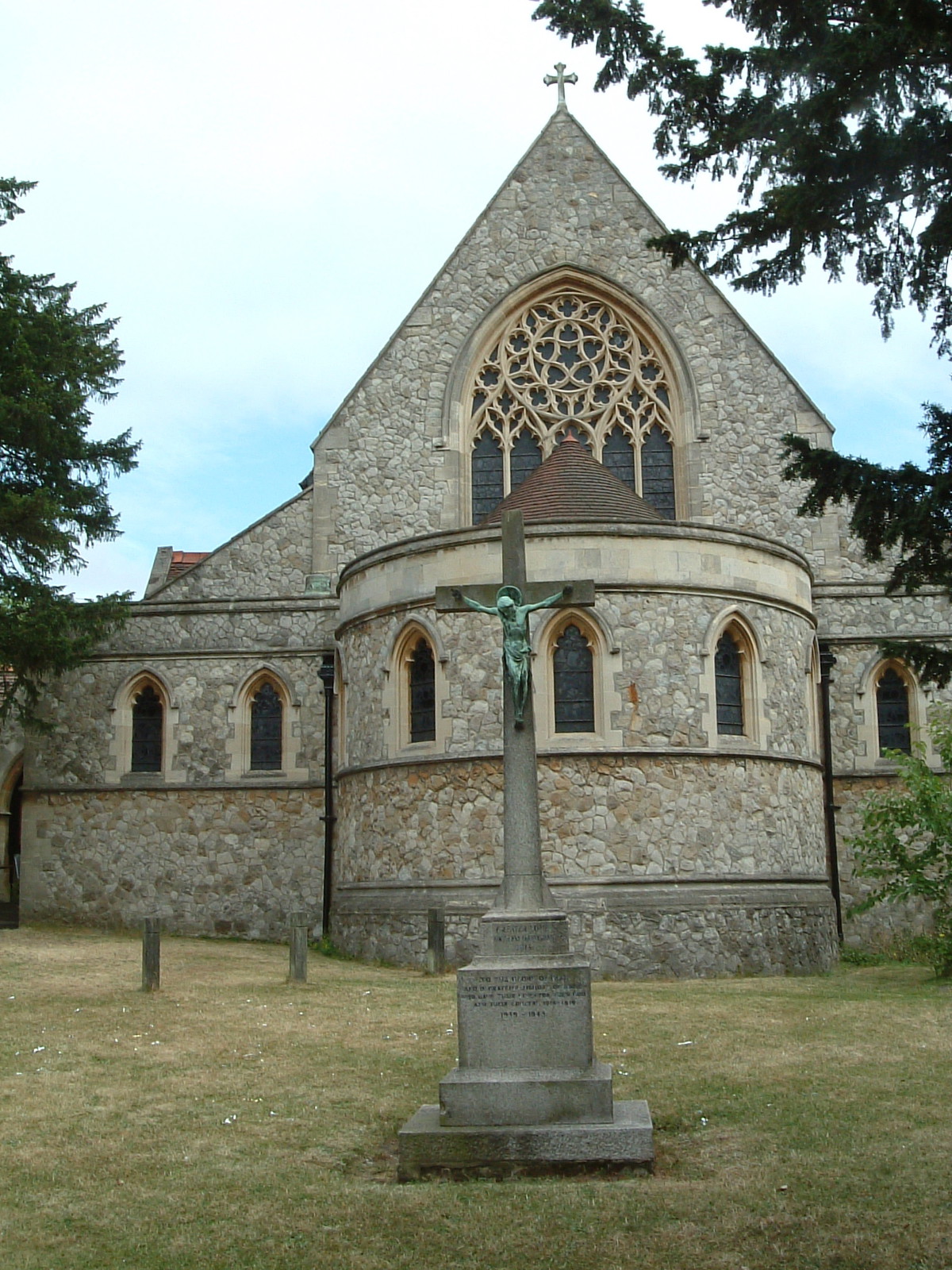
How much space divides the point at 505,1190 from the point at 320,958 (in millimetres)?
11304

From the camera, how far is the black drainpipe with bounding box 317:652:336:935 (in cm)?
2047

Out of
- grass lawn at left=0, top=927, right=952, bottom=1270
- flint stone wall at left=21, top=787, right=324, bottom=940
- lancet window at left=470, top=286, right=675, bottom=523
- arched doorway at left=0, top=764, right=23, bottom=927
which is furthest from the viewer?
arched doorway at left=0, top=764, right=23, bottom=927

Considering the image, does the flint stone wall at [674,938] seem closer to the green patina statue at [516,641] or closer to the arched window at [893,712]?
the arched window at [893,712]

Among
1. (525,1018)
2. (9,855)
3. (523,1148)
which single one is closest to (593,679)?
(525,1018)

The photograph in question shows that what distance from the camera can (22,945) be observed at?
17438 mm

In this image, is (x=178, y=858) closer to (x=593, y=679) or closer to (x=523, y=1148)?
(x=593, y=679)

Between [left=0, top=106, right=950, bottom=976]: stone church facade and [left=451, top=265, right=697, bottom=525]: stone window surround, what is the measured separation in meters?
0.06

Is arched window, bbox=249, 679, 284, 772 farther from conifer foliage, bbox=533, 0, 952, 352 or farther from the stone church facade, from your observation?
conifer foliage, bbox=533, 0, 952, 352

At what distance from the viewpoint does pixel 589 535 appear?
54.2 feet

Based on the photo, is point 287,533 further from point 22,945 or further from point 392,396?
point 22,945

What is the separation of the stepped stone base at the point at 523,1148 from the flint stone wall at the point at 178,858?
528 inches

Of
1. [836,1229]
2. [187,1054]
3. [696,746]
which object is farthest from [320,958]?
[836,1229]

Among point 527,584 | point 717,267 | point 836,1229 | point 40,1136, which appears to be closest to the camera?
point 836,1229

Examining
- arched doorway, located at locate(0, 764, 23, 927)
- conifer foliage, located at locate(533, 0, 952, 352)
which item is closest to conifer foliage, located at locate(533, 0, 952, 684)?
conifer foliage, located at locate(533, 0, 952, 352)
